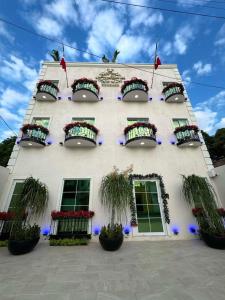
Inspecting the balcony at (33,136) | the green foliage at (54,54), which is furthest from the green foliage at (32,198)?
the green foliage at (54,54)

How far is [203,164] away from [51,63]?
35.2 feet

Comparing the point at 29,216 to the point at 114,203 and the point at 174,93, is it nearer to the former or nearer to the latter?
the point at 114,203

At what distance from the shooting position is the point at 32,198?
4844mm

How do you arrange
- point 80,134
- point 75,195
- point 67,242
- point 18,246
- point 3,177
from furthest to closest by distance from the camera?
1. point 80,134
2. point 75,195
3. point 3,177
4. point 67,242
5. point 18,246

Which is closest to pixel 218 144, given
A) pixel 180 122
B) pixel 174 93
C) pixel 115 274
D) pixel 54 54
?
pixel 180 122

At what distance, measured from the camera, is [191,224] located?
17.9 feet

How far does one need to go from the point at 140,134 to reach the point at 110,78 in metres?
4.79

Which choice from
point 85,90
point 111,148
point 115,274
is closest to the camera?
point 115,274

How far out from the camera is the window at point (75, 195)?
18.6ft

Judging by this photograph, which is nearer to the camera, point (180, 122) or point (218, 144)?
point (180, 122)

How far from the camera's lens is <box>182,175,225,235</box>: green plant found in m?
4.43

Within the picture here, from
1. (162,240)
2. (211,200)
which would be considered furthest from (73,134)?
(211,200)

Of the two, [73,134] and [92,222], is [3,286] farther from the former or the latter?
[73,134]

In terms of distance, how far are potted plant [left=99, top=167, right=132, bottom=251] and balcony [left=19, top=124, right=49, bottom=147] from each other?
358 cm
